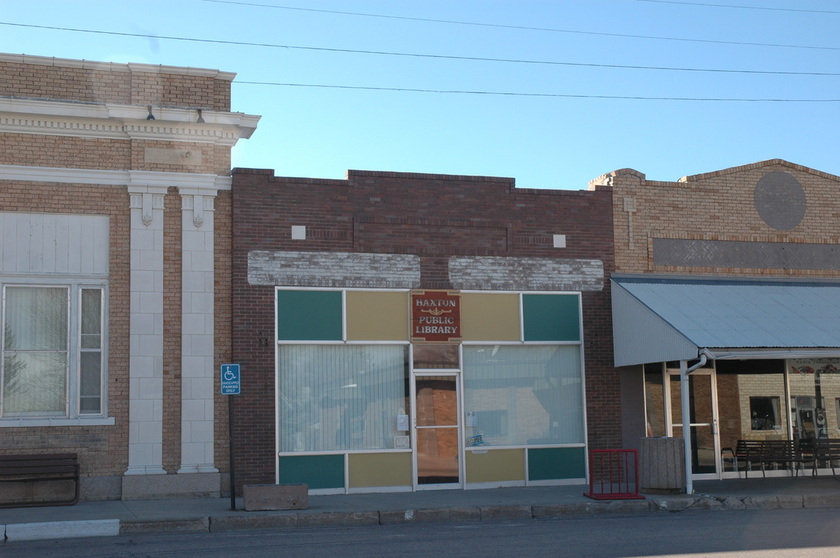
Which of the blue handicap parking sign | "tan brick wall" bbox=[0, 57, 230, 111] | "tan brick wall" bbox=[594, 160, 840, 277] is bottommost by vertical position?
the blue handicap parking sign

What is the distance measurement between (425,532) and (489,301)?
635 centimetres

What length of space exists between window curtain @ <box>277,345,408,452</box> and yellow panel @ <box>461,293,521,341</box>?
4.33 ft

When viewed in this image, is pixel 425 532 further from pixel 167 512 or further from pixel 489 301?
pixel 489 301

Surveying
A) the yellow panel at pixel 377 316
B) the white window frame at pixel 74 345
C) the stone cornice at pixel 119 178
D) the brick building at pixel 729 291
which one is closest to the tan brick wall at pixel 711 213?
the brick building at pixel 729 291

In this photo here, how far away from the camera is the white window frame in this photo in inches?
635

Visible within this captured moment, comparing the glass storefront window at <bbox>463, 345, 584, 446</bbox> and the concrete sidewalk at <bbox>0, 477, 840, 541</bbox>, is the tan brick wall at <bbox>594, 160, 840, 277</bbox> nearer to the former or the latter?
the glass storefront window at <bbox>463, 345, 584, 446</bbox>

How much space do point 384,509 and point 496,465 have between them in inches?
165

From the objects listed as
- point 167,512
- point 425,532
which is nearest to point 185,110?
point 167,512

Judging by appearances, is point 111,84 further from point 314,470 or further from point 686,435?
point 686,435

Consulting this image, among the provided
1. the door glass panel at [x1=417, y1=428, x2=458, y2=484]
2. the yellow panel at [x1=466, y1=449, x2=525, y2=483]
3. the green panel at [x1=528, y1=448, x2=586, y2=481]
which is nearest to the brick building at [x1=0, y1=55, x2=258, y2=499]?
the door glass panel at [x1=417, y1=428, x2=458, y2=484]

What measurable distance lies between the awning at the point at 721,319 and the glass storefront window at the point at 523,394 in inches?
44.6

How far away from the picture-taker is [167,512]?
1421 cm

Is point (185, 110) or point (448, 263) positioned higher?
point (185, 110)

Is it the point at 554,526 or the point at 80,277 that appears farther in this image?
the point at 80,277
